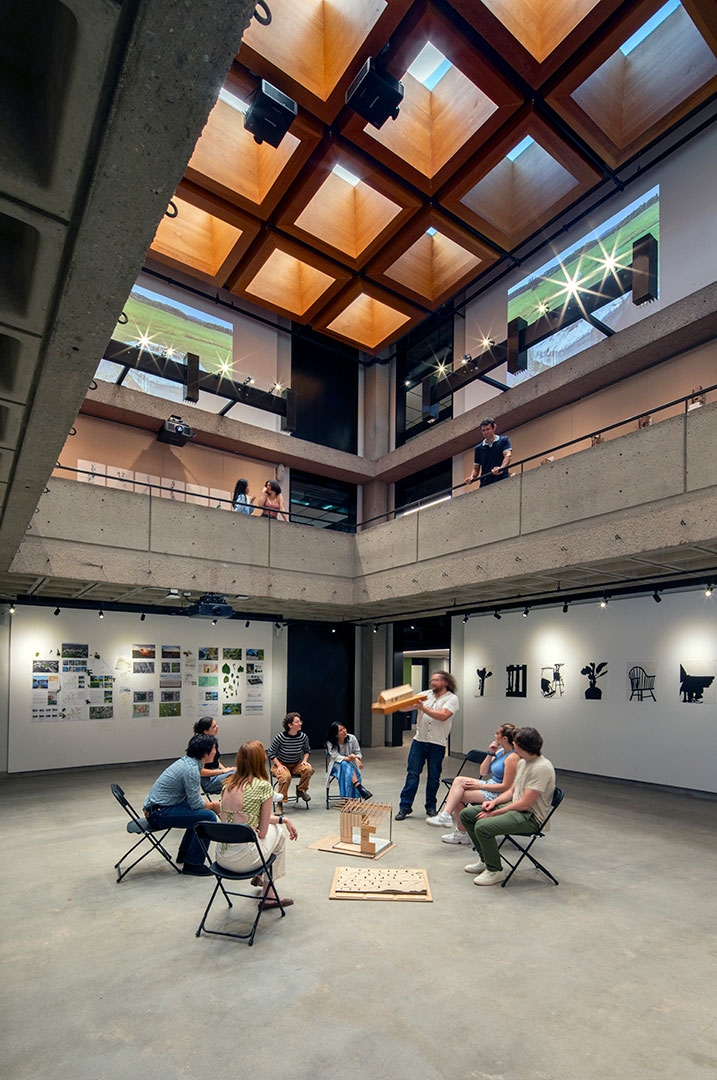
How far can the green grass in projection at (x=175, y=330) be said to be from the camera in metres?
12.4

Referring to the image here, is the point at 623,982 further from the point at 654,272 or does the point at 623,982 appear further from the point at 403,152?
the point at 403,152

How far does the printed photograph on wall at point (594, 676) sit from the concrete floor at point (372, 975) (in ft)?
13.4

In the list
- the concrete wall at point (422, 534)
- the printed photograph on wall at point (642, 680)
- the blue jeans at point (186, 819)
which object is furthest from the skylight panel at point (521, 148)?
the blue jeans at point (186, 819)

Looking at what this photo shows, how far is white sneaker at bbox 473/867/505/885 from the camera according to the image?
17.1ft

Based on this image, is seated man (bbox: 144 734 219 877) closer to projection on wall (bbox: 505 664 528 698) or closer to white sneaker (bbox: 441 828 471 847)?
white sneaker (bbox: 441 828 471 847)

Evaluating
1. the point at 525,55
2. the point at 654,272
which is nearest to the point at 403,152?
the point at 525,55

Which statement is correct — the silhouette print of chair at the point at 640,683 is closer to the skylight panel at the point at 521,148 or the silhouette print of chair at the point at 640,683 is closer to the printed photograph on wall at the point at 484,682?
the printed photograph on wall at the point at 484,682

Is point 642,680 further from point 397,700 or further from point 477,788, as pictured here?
point 397,700

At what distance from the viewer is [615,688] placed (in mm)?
9945

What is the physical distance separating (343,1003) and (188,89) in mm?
4178

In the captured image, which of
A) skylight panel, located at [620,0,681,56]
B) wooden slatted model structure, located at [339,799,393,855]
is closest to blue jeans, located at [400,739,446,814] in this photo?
wooden slatted model structure, located at [339,799,393,855]

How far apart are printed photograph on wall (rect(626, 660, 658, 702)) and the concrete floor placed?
3.52 metres

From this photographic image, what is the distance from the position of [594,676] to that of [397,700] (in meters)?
4.62

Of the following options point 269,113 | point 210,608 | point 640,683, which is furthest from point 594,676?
point 269,113
